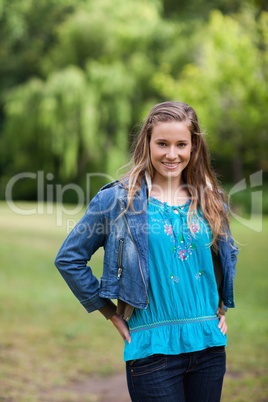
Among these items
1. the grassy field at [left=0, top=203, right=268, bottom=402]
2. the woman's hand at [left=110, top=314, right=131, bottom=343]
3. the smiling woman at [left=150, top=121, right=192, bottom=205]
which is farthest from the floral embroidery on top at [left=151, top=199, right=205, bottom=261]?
the grassy field at [left=0, top=203, right=268, bottom=402]

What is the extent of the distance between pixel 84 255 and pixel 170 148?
1.66 ft

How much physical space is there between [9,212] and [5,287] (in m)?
13.6

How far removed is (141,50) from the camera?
24.1m

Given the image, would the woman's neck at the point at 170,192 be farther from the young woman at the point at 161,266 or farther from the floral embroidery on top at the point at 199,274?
the floral embroidery on top at the point at 199,274

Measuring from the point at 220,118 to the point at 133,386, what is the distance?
1732cm

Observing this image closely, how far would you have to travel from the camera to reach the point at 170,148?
202 cm

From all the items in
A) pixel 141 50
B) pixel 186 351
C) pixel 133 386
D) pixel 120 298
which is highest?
pixel 141 50

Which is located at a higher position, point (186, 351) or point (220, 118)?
point (220, 118)

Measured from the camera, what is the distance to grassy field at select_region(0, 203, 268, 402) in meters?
4.33

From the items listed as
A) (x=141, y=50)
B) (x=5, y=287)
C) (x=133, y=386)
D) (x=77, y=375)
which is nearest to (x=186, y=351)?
(x=133, y=386)

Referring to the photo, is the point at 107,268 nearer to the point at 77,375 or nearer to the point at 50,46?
the point at 77,375

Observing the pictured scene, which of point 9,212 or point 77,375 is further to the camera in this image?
point 9,212

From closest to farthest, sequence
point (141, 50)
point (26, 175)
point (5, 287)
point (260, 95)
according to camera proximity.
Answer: point (5, 287), point (260, 95), point (141, 50), point (26, 175)

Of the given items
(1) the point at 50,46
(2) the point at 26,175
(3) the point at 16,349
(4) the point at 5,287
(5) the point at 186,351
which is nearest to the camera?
(5) the point at 186,351
